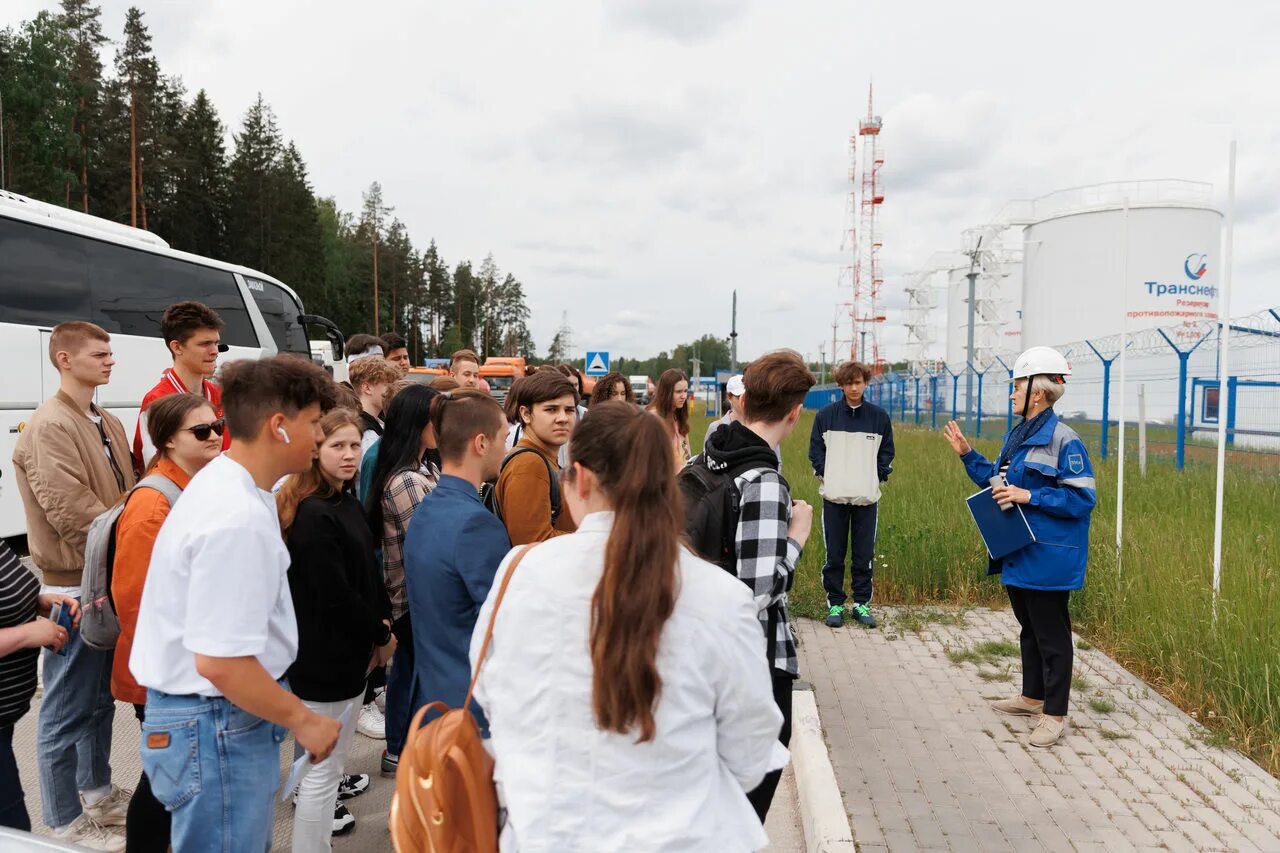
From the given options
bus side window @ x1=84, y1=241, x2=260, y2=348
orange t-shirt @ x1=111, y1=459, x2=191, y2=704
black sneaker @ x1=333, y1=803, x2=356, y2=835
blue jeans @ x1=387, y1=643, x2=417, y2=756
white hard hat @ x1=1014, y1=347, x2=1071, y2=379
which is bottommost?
black sneaker @ x1=333, y1=803, x2=356, y2=835

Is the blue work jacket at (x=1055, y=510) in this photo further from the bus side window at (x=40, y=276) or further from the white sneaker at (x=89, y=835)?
the bus side window at (x=40, y=276)

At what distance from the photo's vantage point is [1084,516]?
4473 mm

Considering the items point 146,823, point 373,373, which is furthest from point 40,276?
point 146,823

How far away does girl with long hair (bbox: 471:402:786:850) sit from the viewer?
1.52m

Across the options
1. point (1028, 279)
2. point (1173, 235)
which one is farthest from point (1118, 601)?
point (1028, 279)

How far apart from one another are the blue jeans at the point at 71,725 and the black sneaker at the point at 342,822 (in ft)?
3.22

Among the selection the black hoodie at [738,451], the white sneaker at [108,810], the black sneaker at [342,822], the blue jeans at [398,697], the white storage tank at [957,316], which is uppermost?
the white storage tank at [957,316]

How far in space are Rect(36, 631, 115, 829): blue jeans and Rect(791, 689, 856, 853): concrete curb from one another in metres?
2.94

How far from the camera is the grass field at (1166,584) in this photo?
4.64 m

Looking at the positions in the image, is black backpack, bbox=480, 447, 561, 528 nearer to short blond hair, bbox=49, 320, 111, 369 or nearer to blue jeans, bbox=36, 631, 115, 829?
blue jeans, bbox=36, 631, 115, 829

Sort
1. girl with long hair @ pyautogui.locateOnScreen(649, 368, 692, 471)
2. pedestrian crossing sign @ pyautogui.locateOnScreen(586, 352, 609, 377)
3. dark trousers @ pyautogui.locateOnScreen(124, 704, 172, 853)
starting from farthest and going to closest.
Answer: pedestrian crossing sign @ pyautogui.locateOnScreen(586, 352, 609, 377)
girl with long hair @ pyautogui.locateOnScreen(649, 368, 692, 471)
dark trousers @ pyautogui.locateOnScreen(124, 704, 172, 853)

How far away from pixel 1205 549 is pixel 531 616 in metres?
6.65

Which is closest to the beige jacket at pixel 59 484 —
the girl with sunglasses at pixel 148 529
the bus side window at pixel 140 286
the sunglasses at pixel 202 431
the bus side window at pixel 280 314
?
the girl with sunglasses at pixel 148 529

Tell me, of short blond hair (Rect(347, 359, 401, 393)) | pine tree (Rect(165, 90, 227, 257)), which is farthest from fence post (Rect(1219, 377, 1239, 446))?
pine tree (Rect(165, 90, 227, 257))
